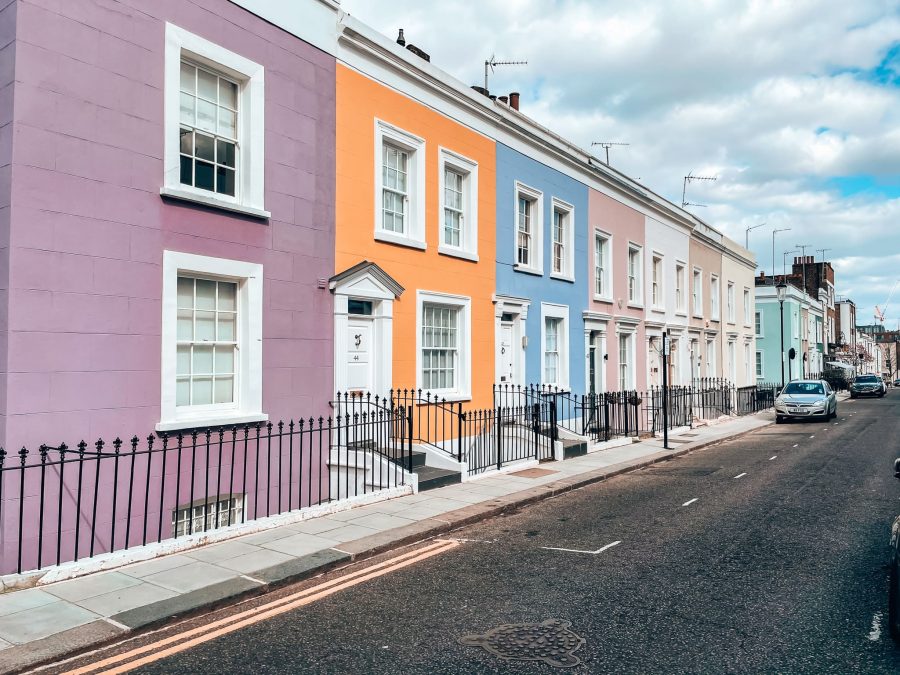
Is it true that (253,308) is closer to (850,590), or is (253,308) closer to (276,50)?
(276,50)

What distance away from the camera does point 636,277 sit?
2377 centimetres

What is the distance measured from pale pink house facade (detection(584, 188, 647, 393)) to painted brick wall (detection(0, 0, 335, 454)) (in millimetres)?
12613

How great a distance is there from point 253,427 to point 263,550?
105 inches

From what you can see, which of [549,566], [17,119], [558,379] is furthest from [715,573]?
[558,379]

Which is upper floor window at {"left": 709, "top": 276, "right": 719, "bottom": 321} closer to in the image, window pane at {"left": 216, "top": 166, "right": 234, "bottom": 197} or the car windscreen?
the car windscreen

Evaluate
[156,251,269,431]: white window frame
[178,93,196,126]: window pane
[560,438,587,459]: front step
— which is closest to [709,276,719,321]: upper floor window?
[560,438,587,459]: front step

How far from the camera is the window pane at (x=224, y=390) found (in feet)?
31.8

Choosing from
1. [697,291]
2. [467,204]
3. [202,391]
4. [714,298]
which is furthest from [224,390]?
[714,298]

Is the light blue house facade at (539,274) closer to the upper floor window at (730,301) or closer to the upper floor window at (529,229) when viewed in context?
the upper floor window at (529,229)

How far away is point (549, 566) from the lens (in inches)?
281

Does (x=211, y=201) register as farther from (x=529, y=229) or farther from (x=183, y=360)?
(x=529, y=229)

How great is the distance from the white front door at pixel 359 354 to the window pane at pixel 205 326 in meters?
2.80

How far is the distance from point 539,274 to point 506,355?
2525 millimetres

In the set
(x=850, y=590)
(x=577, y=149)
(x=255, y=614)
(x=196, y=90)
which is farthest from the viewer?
(x=577, y=149)
